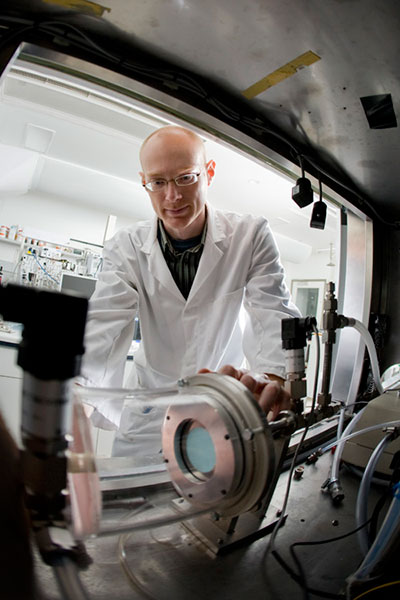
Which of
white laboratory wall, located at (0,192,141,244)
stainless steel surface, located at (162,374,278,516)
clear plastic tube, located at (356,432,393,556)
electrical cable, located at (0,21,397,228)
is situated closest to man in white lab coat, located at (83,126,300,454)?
electrical cable, located at (0,21,397,228)

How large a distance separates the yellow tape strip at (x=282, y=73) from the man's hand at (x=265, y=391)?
2.30 feet

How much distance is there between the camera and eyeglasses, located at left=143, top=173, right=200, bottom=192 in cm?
115

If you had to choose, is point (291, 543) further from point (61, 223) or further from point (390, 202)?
point (61, 223)

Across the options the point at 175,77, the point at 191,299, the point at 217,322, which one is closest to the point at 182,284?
the point at 191,299

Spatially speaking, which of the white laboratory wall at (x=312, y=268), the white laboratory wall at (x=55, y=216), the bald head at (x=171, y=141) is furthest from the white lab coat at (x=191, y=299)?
the white laboratory wall at (x=312, y=268)

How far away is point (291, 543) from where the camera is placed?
1.93 feet

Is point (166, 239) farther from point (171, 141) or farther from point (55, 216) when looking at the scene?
point (55, 216)

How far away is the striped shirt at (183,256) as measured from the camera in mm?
1322

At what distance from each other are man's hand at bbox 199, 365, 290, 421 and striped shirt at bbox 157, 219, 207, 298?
2.23ft

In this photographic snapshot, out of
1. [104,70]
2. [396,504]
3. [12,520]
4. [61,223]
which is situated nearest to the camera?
[12,520]

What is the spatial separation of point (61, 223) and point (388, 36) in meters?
4.69

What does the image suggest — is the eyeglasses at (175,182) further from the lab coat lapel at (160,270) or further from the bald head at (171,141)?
the lab coat lapel at (160,270)

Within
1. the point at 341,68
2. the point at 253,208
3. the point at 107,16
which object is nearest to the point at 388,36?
the point at 341,68

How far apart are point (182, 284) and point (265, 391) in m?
0.75
